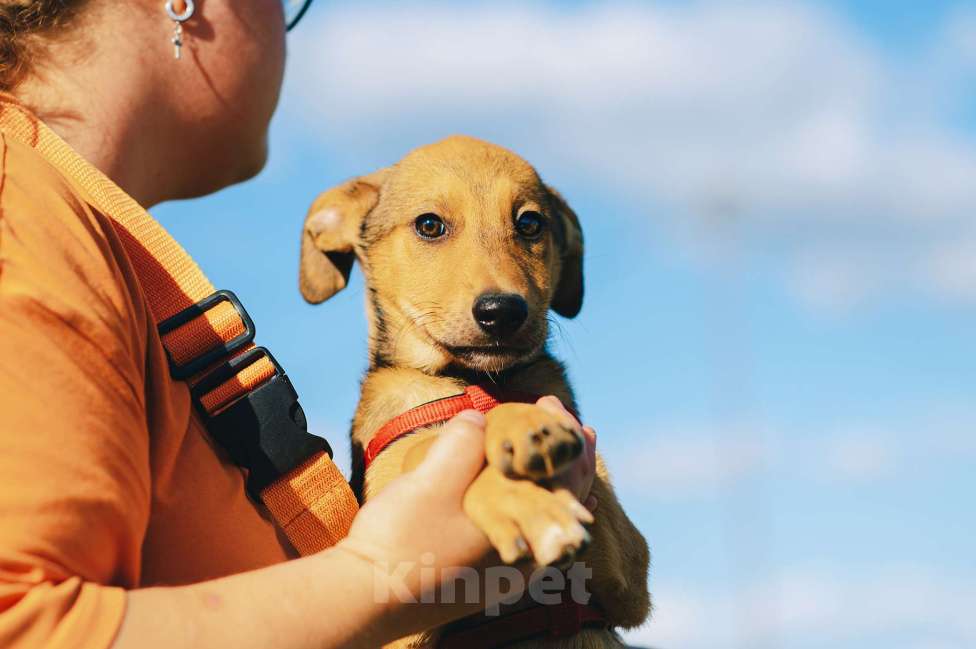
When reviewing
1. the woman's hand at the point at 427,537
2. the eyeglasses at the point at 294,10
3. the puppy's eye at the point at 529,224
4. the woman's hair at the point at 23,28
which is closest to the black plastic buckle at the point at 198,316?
the woman's hand at the point at 427,537

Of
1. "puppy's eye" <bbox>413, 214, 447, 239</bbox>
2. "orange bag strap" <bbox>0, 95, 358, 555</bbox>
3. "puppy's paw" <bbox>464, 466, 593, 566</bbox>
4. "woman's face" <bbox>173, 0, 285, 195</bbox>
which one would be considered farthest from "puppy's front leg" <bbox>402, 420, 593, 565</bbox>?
Answer: "puppy's eye" <bbox>413, 214, 447, 239</bbox>

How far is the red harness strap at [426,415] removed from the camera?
3.14 meters

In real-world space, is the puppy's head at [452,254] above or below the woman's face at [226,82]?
below

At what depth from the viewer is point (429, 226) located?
12.7 ft

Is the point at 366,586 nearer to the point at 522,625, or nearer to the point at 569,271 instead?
the point at 522,625

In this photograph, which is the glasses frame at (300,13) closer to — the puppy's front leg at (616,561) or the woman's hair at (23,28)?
the woman's hair at (23,28)

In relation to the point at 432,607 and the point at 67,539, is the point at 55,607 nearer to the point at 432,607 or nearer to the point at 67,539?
the point at 67,539

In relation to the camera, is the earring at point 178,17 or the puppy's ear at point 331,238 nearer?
the earring at point 178,17

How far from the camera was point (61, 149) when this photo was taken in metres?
2.34

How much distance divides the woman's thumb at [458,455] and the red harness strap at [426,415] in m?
0.93

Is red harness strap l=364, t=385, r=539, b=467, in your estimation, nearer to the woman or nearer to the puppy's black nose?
the puppy's black nose

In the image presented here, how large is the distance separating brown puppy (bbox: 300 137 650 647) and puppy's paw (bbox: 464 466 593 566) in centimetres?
25

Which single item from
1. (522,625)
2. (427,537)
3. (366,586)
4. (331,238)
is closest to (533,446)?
(427,537)

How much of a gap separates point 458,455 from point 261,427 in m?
0.53
